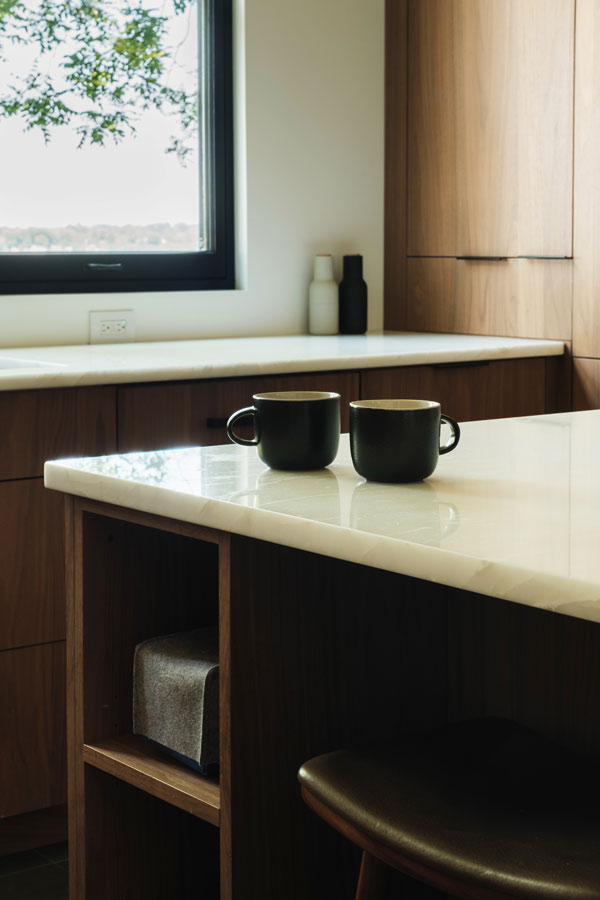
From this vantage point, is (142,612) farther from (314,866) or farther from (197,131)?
(197,131)

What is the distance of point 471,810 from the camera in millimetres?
1153

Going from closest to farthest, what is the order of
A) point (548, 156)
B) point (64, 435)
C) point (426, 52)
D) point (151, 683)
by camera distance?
1. point (151, 683)
2. point (64, 435)
3. point (548, 156)
4. point (426, 52)

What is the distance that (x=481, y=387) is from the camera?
321cm

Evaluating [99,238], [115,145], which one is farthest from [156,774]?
[115,145]

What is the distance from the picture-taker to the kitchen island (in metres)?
1.22

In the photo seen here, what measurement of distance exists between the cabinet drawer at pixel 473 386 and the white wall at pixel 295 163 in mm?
746

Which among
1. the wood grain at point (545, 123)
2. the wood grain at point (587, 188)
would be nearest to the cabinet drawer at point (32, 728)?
the wood grain at point (587, 188)

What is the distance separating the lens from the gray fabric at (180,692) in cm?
136

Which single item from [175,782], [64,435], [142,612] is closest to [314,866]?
[175,782]

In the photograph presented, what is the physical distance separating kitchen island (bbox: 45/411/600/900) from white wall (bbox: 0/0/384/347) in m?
1.97

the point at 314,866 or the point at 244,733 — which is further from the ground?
the point at 244,733

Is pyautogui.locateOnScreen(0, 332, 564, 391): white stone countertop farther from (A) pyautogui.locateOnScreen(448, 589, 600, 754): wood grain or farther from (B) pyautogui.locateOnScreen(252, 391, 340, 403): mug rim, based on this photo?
(A) pyautogui.locateOnScreen(448, 589, 600, 754): wood grain

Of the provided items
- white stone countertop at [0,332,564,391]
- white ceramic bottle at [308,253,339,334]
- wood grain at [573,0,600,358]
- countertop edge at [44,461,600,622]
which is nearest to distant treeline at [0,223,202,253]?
white stone countertop at [0,332,564,391]

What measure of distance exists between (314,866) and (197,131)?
259cm
